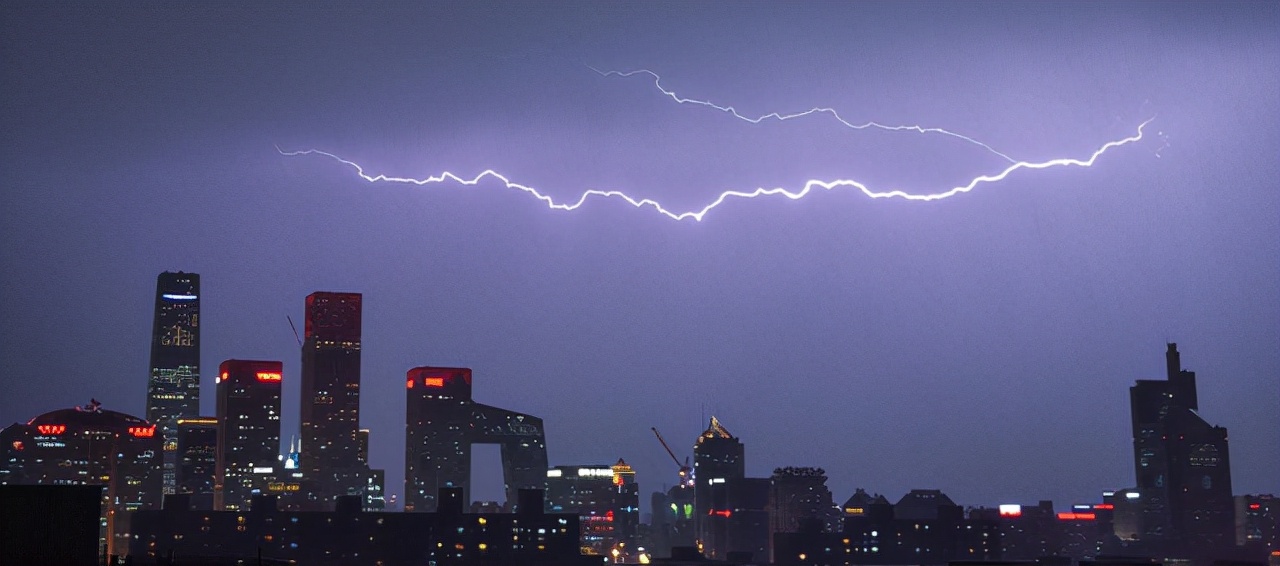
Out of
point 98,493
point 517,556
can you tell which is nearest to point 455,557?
point 517,556

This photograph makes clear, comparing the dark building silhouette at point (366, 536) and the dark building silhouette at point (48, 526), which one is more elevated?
the dark building silhouette at point (48, 526)

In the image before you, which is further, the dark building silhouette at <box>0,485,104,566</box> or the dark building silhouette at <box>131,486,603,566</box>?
the dark building silhouette at <box>131,486,603,566</box>

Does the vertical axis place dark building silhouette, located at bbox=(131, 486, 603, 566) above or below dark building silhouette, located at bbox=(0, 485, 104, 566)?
below

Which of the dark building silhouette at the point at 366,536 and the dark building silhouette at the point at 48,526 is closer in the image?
the dark building silhouette at the point at 48,526

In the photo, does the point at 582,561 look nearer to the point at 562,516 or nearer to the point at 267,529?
the point at 562,516
